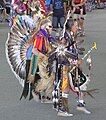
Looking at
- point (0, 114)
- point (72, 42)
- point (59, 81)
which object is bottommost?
point (0, 114)

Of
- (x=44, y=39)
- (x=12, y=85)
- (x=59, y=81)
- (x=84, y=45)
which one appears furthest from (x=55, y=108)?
(x=84, y=45)

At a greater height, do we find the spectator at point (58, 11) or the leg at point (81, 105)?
the spectator at point (58, 11)

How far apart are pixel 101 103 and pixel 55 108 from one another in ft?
2.95

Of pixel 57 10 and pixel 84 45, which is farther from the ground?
pixel 57 10

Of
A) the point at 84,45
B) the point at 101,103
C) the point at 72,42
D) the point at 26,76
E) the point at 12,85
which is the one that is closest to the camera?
the point at 72,42

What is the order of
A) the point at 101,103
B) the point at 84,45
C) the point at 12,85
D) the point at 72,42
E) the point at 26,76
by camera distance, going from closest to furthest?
the point at 72,42 < the point at 26,76 < the point at 101,103 < the point at 12,85 < the point at 84,45

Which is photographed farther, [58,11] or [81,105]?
[58,11]

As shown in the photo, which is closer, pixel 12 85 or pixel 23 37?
pixel 23 37

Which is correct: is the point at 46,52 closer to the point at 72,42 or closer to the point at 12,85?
the point at 72,42

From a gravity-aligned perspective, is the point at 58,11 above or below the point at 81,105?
above

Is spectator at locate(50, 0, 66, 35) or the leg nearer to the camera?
the leg

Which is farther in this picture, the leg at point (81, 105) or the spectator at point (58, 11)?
the spectator at point (58, 11)

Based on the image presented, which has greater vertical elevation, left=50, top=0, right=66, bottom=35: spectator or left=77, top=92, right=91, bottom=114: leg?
left=50, top=0, right=66, bottom=35: spectator

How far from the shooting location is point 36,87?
7195 millimetres
